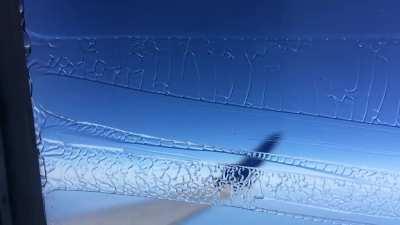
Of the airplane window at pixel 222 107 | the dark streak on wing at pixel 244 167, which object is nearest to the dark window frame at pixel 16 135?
the airplane window at pixel 222 107

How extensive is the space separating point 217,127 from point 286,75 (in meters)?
0.20

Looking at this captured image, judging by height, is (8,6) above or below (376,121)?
above

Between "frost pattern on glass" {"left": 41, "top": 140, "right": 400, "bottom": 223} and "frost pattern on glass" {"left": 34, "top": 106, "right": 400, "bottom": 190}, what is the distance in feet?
0.07

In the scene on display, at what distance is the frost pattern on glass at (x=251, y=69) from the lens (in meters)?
1.19

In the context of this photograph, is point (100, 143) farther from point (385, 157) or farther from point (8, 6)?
point (385, 157)

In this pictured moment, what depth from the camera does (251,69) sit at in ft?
4.04

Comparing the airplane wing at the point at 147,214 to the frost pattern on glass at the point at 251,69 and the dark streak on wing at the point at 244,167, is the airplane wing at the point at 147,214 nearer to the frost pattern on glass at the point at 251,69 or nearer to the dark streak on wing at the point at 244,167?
the dark streak on wing at the point at 244,167

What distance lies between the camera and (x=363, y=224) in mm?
1302

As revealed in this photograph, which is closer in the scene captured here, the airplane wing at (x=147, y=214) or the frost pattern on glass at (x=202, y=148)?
the frost pattern on glass at (x=202, y=148)

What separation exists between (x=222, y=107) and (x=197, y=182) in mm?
205

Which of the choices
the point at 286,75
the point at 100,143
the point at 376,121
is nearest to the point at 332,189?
the point at 376,121

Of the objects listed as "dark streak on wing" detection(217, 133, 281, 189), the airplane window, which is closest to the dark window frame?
the airplane window

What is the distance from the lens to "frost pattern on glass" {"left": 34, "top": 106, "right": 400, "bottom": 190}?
1254mm

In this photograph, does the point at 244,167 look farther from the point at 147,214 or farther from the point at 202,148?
the point at 147,214
